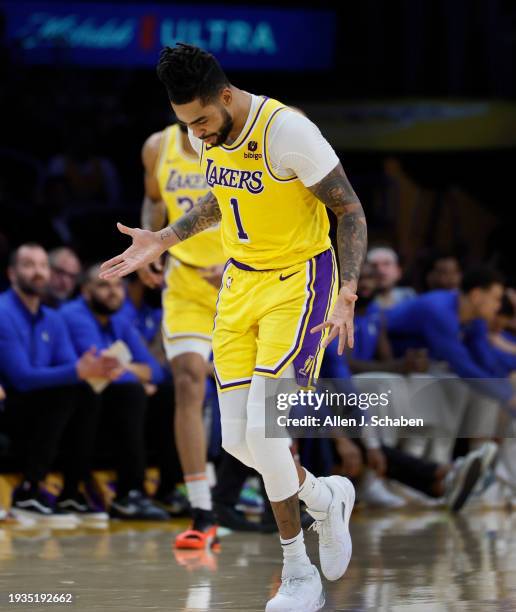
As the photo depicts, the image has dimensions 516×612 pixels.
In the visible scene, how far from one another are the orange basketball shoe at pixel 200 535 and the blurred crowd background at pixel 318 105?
482cm

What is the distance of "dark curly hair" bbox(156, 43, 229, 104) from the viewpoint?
14.0 feet

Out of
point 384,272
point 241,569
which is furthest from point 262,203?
point 384,272

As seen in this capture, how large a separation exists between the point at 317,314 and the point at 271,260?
26 centimetres

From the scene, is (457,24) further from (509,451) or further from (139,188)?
(509,451)

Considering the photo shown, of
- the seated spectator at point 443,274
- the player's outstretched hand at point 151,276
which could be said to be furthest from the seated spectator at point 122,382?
the seated spectator at point 443,274

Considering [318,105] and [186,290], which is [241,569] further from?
[318,105]

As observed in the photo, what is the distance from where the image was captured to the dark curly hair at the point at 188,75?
4.28 meters

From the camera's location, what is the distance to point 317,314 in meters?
4.50

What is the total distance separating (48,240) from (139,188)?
2.47 m

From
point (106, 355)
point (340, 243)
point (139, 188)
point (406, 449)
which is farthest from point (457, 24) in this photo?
point (340, 243)

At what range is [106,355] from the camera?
7.14 meters

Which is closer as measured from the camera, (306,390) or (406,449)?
(306,390)

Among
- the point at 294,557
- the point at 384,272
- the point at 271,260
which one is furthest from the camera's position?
the point at 384,272

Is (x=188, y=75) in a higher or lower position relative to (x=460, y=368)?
higher
